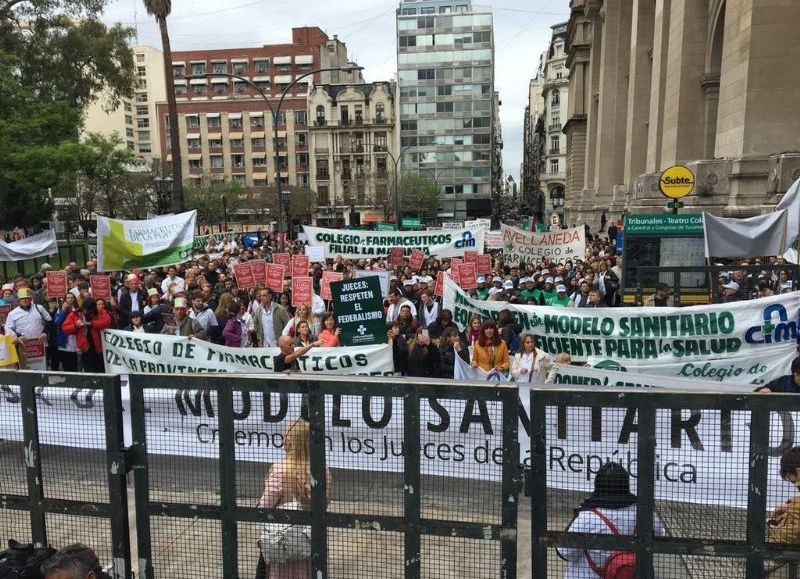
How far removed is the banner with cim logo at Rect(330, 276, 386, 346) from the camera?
8.79 metres

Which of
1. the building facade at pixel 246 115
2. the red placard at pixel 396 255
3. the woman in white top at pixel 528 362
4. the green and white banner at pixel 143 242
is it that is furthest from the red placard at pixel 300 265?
the building facade at pixel 246 115

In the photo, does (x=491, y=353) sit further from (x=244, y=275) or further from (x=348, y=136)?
(x=348, y=136)

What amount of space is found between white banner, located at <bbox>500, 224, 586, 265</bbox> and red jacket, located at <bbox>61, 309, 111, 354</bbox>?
36.4ft

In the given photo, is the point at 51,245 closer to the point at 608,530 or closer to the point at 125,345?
the point at 125,345

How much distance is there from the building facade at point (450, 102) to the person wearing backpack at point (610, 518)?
8820 centimetres

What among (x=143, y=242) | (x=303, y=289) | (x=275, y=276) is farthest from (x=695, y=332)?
(x=143, y=242)

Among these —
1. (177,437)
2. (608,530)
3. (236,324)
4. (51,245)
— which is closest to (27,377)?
(177,437)

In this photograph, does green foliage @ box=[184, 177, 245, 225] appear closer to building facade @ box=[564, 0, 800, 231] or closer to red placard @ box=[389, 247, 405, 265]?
building facade @ box=[564, 0, 800, 231]

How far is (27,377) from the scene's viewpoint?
3711mm

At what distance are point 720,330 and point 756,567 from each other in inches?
191

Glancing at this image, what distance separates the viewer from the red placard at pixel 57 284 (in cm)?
1262

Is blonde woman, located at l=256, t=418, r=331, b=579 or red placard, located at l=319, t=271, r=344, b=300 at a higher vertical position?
blonde woman, located at l=256, t=418, r=331, b=579

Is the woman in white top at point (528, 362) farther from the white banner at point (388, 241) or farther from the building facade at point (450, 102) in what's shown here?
the building facade at point (450, 102)

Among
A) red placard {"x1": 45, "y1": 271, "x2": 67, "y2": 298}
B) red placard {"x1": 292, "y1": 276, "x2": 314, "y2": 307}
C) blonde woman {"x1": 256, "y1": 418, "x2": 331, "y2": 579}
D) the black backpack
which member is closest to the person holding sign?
red placard {"x1": 292, "y1": 276, "x2": 314, "y2": 307}
